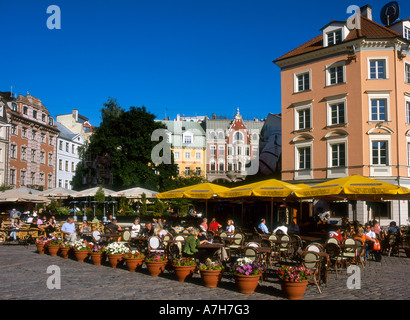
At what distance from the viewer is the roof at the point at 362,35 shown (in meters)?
31.4

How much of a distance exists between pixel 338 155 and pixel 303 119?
14.4ft

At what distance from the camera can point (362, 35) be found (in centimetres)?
3145

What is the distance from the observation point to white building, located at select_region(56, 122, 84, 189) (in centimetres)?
6286

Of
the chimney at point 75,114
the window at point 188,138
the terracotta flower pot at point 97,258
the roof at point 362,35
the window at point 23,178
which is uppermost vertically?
the chimney at point 75,114

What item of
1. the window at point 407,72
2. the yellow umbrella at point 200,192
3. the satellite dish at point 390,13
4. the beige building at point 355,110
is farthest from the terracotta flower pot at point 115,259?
the satellite dish at point 390,13

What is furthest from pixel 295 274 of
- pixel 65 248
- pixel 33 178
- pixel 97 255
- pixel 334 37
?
pixel 33 178

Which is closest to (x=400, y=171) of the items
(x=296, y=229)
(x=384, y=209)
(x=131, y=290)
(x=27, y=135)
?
(x=384, y=209)

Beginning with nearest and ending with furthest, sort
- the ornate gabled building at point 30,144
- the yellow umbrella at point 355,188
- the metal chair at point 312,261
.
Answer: the metal chair at point 312,261
the yellow umbrella at point 355,188
the ornate gabled building at point 30,144

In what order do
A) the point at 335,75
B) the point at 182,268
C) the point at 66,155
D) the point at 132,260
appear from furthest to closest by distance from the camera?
the point at 66,155
the point at 335,75
the point at 132,260
the point at 182,268

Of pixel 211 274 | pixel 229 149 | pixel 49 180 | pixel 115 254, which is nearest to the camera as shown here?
pixel 211 274

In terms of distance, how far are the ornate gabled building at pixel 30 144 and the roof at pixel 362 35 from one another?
3413cm

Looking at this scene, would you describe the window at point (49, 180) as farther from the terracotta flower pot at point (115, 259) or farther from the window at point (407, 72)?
the terracotta flower pot at point (115, 259)

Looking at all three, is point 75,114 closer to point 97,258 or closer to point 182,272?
point 97,258

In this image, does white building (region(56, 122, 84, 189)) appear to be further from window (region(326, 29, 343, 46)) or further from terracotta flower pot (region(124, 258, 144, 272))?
terracotta flower pot (region(124, 258, 144, 272))
